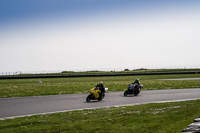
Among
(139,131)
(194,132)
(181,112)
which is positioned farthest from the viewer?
(181,112)

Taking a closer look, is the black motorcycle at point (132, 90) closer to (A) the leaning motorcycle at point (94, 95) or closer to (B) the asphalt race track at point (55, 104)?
(B) the asphalt race track at point (55, 104)

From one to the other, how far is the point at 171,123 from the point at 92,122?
2.93 m

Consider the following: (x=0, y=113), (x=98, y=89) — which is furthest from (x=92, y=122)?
(x=98, y=89)

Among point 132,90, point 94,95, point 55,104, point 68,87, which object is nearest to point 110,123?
point 55,104

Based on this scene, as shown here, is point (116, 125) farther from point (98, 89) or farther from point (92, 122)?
point (98, 89)

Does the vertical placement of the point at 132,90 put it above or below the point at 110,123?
above

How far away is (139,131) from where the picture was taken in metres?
9.33

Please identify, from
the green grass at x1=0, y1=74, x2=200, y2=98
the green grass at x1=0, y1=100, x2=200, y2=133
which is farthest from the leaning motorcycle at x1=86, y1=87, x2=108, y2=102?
the green grass at x1=0, y1=74, x2=200, y2=98

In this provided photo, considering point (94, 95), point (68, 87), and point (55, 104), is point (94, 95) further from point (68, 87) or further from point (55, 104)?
point (68, 87)

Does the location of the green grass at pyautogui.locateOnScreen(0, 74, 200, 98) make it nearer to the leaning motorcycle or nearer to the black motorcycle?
the black motorcycle

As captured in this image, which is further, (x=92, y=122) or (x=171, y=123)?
(x=92, y=122)

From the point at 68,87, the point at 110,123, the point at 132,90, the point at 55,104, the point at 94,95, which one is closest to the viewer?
the point at 110,123

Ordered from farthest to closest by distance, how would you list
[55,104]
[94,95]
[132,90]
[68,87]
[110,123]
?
[68,87], [132,90], [94,95], [55,104], [110,123]

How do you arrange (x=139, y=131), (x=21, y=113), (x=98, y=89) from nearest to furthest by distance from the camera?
1. (x=139, y=131)
2. (x=21, y=113)
3. (x=98, y=89)
